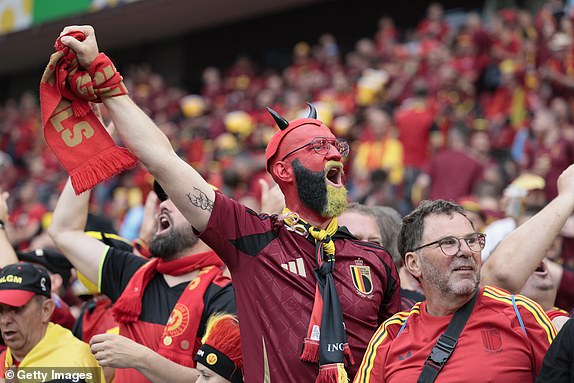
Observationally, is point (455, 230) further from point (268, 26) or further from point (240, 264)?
point (268, 26)

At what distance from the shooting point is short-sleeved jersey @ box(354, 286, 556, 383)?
296 centimetres

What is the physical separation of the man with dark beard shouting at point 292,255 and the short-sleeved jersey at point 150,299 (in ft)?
2.01

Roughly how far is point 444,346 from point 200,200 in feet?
3.37

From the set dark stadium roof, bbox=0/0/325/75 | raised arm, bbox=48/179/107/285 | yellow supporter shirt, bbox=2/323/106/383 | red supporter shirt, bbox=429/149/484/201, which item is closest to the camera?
yellow supporter shirt, bbox=2/323/106/383

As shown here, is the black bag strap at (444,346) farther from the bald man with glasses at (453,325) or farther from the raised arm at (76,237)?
the raised arm at (76,237)

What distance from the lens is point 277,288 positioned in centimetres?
333

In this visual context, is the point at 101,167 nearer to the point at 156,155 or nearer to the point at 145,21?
the point at 156,155

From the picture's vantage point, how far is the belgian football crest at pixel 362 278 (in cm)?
343

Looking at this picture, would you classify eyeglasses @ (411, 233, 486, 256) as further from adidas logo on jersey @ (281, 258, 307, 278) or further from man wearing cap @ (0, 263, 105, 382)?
man wearing cap @ (0, 263, 105, 382)

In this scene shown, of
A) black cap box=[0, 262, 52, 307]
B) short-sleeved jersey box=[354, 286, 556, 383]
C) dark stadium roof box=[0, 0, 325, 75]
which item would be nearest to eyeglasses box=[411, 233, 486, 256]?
short-sleeved jersey box=[354, 286, 556, 383]

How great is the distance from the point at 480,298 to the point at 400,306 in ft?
1.87

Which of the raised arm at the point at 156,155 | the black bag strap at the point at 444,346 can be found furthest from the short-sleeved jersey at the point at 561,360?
the raised arm at the point at 156,155

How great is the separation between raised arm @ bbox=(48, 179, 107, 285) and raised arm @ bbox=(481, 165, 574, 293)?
6.61 ft

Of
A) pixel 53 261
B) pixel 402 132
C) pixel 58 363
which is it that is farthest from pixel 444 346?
pixel 402 132
